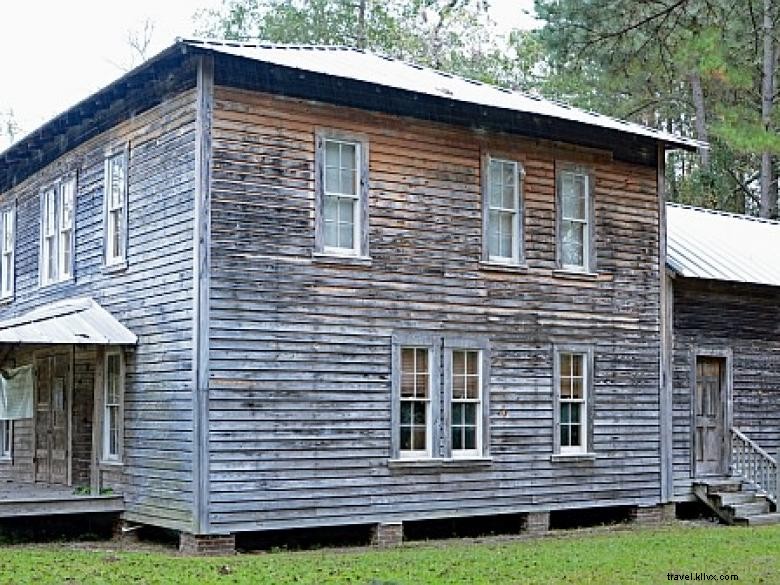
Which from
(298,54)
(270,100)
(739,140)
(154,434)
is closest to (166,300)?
(154,434)

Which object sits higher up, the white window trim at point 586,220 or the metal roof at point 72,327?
the white window trim at point 586,220

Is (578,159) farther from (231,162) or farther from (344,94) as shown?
(231,162)

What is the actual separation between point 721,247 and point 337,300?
10.1 m

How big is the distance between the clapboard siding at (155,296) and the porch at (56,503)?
278mm

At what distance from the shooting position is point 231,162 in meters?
16.4

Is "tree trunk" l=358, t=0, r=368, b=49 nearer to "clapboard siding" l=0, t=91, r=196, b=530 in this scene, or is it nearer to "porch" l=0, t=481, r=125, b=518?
"clapboard siding" l=0, t=91, r=196, b=530

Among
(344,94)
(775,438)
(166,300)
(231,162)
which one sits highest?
(344,94)

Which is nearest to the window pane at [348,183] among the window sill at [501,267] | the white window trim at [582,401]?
the window sill at [501,267]

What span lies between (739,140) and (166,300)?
11.5 meters

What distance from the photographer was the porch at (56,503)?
16406 millimetres

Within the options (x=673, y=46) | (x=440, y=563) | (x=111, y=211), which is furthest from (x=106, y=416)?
(x=673, y=46)

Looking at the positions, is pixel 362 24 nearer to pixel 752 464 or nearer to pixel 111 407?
pixel 752 464

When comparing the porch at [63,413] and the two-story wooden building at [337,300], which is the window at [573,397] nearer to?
the two-story wooden building at [337,300]

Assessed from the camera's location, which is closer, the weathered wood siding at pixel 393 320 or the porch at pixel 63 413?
the weathered wood siding at pixel 393 320
